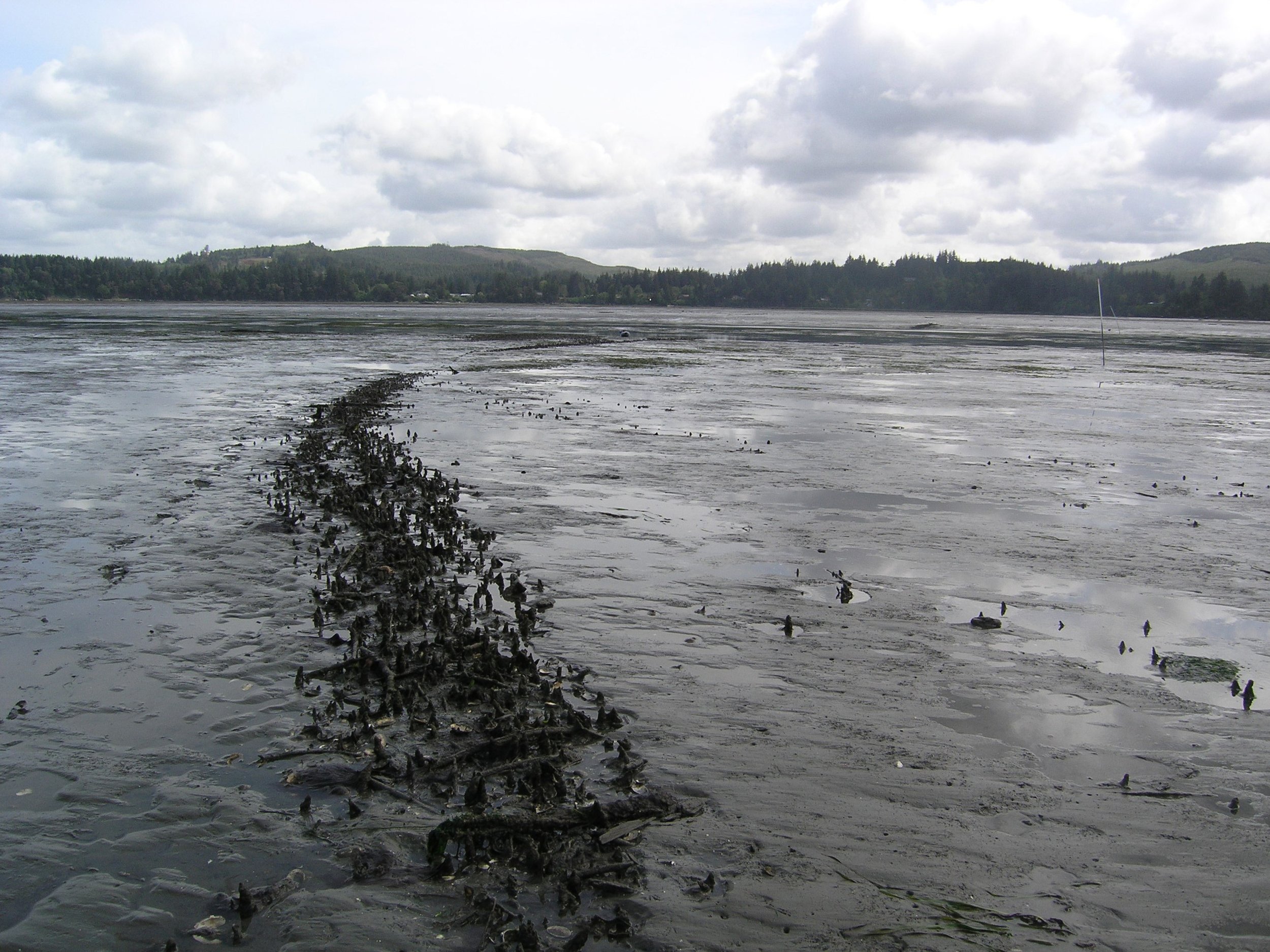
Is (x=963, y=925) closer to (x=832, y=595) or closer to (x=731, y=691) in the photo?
(x=731, y=691)

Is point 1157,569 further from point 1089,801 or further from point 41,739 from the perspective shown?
point 41,739

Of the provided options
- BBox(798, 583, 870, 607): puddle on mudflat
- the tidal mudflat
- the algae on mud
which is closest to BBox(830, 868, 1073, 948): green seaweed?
the tidal mudflat

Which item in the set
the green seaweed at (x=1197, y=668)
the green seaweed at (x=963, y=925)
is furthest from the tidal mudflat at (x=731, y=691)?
the green seaweed at (x=1197, y=668)

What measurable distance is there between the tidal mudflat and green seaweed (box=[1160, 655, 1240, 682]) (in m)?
0.15

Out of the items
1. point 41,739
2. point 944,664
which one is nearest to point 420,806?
point 41,739

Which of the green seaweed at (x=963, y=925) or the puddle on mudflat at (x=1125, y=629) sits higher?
the puddle on mudflat at (x=1125, y=629)

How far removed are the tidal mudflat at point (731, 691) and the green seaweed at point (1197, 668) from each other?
15 centimetres

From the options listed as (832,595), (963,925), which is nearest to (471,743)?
(963,925)

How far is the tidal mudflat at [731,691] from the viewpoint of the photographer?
5852mm

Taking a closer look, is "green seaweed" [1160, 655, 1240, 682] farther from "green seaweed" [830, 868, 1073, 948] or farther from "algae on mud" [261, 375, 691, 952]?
"algae on mud" [261, 375, 691, 952]

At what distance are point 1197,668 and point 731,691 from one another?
525cm

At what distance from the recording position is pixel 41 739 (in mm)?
7715

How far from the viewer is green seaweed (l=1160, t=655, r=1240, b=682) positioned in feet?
31.9

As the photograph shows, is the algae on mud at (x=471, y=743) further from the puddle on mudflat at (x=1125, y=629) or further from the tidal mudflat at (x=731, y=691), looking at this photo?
the puddle on mudflat at (x=1125, y=629)
